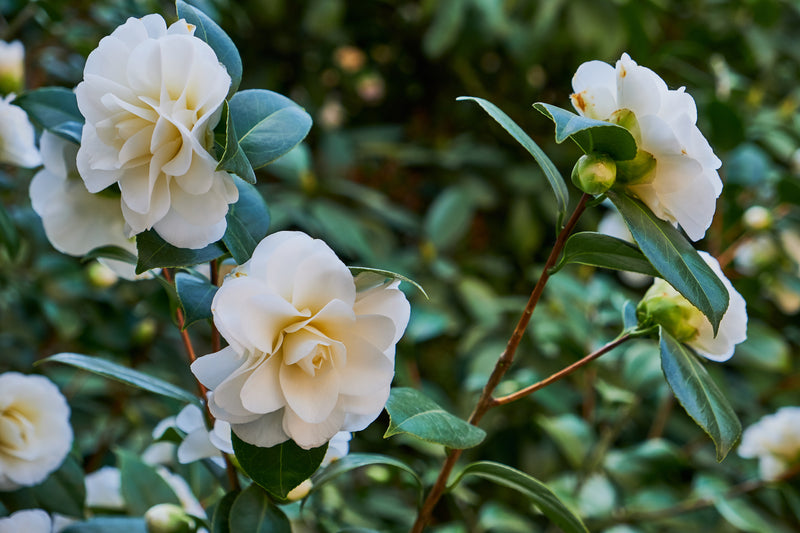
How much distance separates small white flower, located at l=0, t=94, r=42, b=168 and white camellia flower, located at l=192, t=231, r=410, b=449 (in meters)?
0.38

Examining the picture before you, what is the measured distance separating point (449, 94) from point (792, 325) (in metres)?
1.06

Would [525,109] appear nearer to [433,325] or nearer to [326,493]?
[433,325]

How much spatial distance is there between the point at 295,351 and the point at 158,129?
0.15m

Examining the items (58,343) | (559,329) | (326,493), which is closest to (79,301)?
(58,343)

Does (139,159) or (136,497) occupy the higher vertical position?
(139,159)

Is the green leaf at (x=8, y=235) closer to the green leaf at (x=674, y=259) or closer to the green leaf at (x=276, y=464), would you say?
the green leaf at (x=276, y=464)

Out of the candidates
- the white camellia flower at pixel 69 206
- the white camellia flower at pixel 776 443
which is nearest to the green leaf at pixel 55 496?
the white camellia flower at pixel 69 206

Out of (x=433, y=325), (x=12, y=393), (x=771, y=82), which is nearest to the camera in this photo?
(x=12, y=393)

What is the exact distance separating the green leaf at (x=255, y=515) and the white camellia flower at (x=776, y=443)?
772 millimetres

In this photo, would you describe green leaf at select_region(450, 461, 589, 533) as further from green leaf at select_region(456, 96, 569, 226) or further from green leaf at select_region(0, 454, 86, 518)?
green leaf at select_region(0, 454, 86, 518)

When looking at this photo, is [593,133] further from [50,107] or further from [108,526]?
[108,526]

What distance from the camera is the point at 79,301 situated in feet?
4.10

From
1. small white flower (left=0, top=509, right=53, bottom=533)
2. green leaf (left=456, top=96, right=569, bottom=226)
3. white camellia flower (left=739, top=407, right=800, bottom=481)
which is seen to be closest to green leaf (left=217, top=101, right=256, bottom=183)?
green leaf (left=456, top=96, right=569, bottom=226)

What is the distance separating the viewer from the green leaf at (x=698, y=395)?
460 mm
